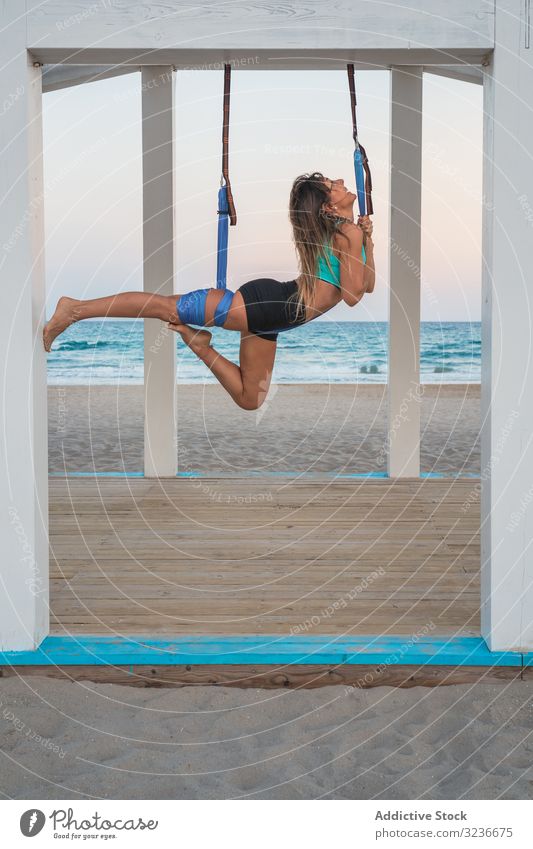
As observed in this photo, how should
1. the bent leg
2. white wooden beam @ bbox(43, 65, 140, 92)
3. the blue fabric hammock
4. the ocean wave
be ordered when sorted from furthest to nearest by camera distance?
the ocean wave
white wooden beam @ bbox(43, 65, 140, 92)
the bent leg
the blue fabric hammock

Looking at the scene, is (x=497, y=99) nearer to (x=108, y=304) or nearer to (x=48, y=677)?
(x=108, y=304)

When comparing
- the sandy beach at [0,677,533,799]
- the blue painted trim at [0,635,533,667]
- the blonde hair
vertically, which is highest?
the blonde hair

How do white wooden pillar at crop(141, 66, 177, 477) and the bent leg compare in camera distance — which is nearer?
the bent leg

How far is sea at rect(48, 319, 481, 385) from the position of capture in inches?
794

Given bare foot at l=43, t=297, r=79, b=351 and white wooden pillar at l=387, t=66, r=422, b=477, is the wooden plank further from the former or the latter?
white wooden pillar at l=387, t=66, r=422, b=477

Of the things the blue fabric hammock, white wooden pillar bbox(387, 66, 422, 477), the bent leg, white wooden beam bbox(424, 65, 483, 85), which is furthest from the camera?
white wooden pillar bbox(387, 66, 422, 477)

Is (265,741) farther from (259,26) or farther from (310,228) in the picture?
(259,26)

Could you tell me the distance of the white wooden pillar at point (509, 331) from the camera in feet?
10.2

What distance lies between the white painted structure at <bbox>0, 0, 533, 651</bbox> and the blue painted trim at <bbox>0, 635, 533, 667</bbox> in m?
0.07

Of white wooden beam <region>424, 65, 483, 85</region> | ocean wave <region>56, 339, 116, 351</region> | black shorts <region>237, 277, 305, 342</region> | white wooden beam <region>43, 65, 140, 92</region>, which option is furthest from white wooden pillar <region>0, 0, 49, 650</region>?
ocean wave <region>56, 339, 116, 351</region>

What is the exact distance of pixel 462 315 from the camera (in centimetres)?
2562

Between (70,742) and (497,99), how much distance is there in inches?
99.0

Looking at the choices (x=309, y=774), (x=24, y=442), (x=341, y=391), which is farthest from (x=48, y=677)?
(x=341, y=391)

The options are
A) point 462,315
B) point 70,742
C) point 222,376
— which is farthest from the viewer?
point 462,315
